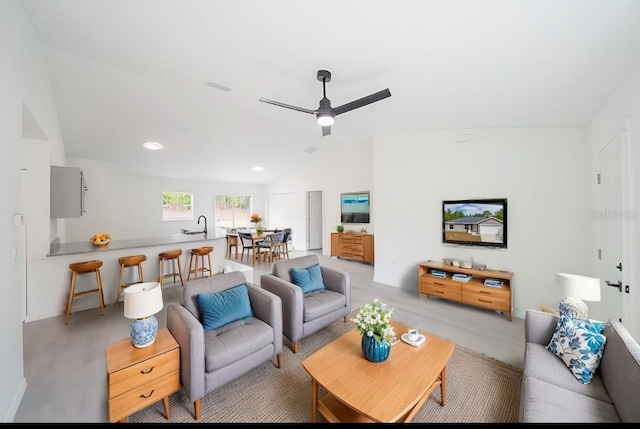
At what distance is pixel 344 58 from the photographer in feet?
8.30

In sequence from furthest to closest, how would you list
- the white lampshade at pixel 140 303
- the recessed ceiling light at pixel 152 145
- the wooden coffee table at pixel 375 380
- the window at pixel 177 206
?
the window at pixel 177 206
the recessed ceiling light at pixel 152 145
the white lampshade at pixel 140 303
the wooden coffee table at pixel 375 380

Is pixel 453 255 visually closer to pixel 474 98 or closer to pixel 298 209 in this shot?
pixel 474 98

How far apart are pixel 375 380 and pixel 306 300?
1345 mm

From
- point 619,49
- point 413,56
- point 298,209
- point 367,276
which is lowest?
point 367,276

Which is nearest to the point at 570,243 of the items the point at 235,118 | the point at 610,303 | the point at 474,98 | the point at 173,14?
the point at 610,303

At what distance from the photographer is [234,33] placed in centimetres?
234

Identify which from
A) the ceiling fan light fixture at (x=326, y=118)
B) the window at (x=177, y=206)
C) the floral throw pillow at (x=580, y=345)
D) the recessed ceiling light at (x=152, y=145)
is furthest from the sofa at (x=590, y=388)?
the window at (x=177, y=206)

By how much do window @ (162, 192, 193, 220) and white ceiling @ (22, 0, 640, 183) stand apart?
3.22 metres

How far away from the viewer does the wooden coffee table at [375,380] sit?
1.46m

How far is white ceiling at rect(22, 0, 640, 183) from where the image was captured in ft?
5.99

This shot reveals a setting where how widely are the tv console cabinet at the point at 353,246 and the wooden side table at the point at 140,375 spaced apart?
16.7ft

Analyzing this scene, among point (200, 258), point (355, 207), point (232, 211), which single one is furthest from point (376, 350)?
point (232, 211)

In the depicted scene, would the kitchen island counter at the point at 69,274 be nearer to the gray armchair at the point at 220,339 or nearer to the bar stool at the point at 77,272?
the bar stool at the point at 77,272

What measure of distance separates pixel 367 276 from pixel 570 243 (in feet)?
10.8
